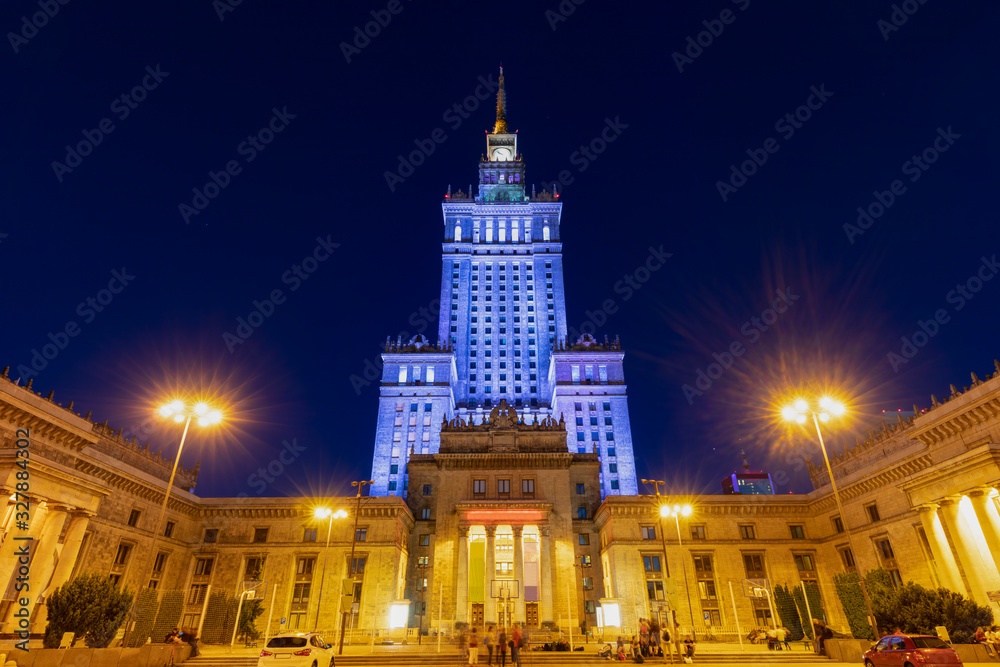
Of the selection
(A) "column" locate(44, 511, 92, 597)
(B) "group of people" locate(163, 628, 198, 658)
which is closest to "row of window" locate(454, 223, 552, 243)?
(A) "column" locate(44, 511, 92, 597)

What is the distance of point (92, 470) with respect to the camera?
38.9 m

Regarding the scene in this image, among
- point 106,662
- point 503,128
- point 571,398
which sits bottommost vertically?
→ point 106,662

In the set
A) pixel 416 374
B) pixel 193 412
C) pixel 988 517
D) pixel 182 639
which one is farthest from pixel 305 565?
pixel 416 374

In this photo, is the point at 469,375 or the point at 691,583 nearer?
the point at 691,583

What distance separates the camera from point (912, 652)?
2050 centimetres

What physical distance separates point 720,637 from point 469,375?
68290mm

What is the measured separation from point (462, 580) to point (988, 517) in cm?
4047

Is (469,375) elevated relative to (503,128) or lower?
lower

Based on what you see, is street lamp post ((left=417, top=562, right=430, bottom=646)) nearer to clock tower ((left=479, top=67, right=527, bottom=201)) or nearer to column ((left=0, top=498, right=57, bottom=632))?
column ((left=0, top=498, right=57, bottom=632))

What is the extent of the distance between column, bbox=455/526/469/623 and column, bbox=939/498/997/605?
38.1 metres

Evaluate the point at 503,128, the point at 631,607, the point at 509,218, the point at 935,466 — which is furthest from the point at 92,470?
the point at 503,128

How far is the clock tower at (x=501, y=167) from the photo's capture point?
132750 millimetres

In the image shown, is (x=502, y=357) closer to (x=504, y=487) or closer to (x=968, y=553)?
(x=504, y=487)

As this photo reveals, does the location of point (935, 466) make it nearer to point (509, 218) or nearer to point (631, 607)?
point (631, 607)
